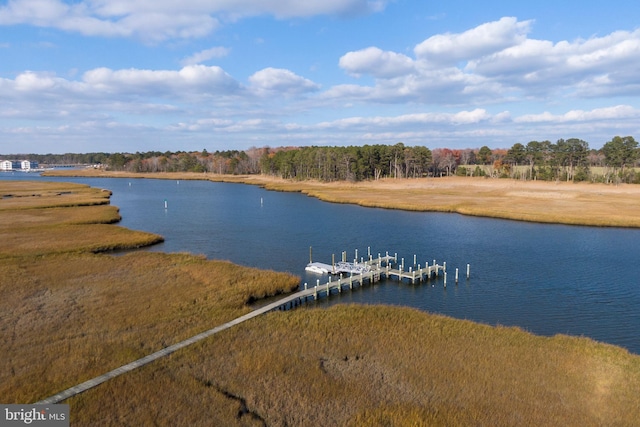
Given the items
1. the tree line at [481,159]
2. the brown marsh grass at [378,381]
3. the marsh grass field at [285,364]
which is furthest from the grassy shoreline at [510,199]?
the marsh grass field at [285,364]

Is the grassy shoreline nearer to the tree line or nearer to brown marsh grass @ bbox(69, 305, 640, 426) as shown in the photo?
the tree line

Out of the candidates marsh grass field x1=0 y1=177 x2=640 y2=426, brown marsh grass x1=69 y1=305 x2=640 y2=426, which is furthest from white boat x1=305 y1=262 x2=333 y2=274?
brown marsh grass x1=69 y1=305 x2=640 y2=426

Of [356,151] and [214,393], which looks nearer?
[214,393]

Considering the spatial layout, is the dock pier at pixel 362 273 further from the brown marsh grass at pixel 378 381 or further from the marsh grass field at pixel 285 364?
the brown marsh grass at pixel 378 381

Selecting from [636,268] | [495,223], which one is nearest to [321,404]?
[636,268]

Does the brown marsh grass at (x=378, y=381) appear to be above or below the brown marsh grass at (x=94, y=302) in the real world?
below

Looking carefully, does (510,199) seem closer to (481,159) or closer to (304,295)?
(304,295)

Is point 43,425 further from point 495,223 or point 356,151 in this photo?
point 356,151

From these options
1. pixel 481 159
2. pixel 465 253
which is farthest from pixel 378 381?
pixel 481 159
